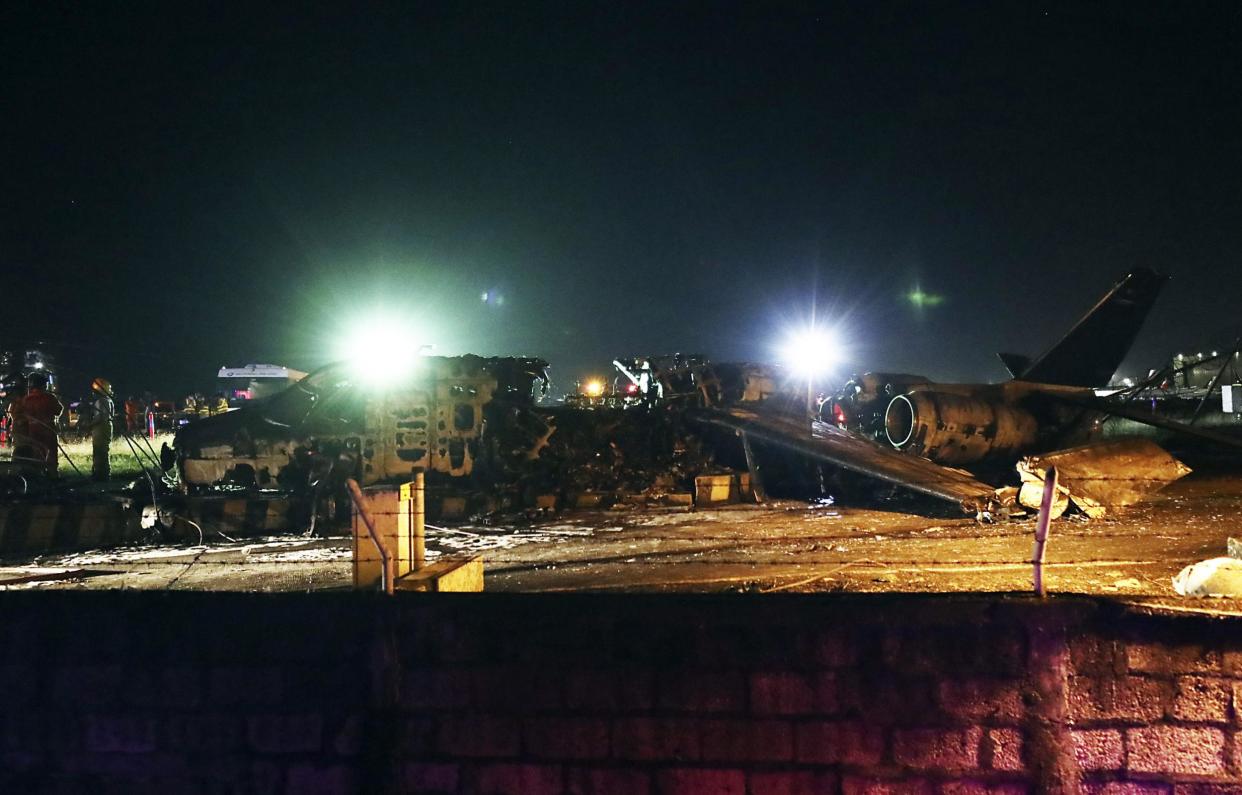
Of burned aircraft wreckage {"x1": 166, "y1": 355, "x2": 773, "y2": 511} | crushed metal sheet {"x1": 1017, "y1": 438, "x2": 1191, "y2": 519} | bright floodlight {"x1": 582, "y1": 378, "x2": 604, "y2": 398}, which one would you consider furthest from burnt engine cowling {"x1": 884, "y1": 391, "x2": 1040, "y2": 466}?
bright floodlight {"x1": 582, "y1": 378, "x2": 604, "y2": 398}

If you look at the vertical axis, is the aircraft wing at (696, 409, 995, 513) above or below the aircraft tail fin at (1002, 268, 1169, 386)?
below

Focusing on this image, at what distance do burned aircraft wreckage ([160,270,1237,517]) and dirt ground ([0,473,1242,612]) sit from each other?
3.41ft

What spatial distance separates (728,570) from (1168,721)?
15.5 ft

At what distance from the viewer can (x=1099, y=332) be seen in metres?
16.4

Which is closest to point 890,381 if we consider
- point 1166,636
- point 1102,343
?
point 1102,343

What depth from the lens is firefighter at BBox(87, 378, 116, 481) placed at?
14.1 m

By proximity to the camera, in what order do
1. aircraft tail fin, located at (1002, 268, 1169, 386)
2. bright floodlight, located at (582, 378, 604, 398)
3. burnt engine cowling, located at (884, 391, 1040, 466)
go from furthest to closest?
bright floodlight, located at (582, 378, 604, 398) → aircraft tail fin, located at (1002, 268, 1169, 386) → burnt engine cowling, located at (884, 391, 1040, 466)

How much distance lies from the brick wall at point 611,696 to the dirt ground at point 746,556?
2.88m

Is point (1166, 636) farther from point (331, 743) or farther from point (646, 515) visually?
point (646, 515)

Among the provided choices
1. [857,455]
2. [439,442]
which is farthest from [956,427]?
[439,442]

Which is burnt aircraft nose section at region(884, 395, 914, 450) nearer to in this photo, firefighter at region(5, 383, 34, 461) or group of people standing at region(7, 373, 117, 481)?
group of people standing at region(7, 373, 117, 481)

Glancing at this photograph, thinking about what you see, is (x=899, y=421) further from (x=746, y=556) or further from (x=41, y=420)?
(x=41, y=420)

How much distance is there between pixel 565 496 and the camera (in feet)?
41.3

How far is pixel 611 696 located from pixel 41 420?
1227cm
